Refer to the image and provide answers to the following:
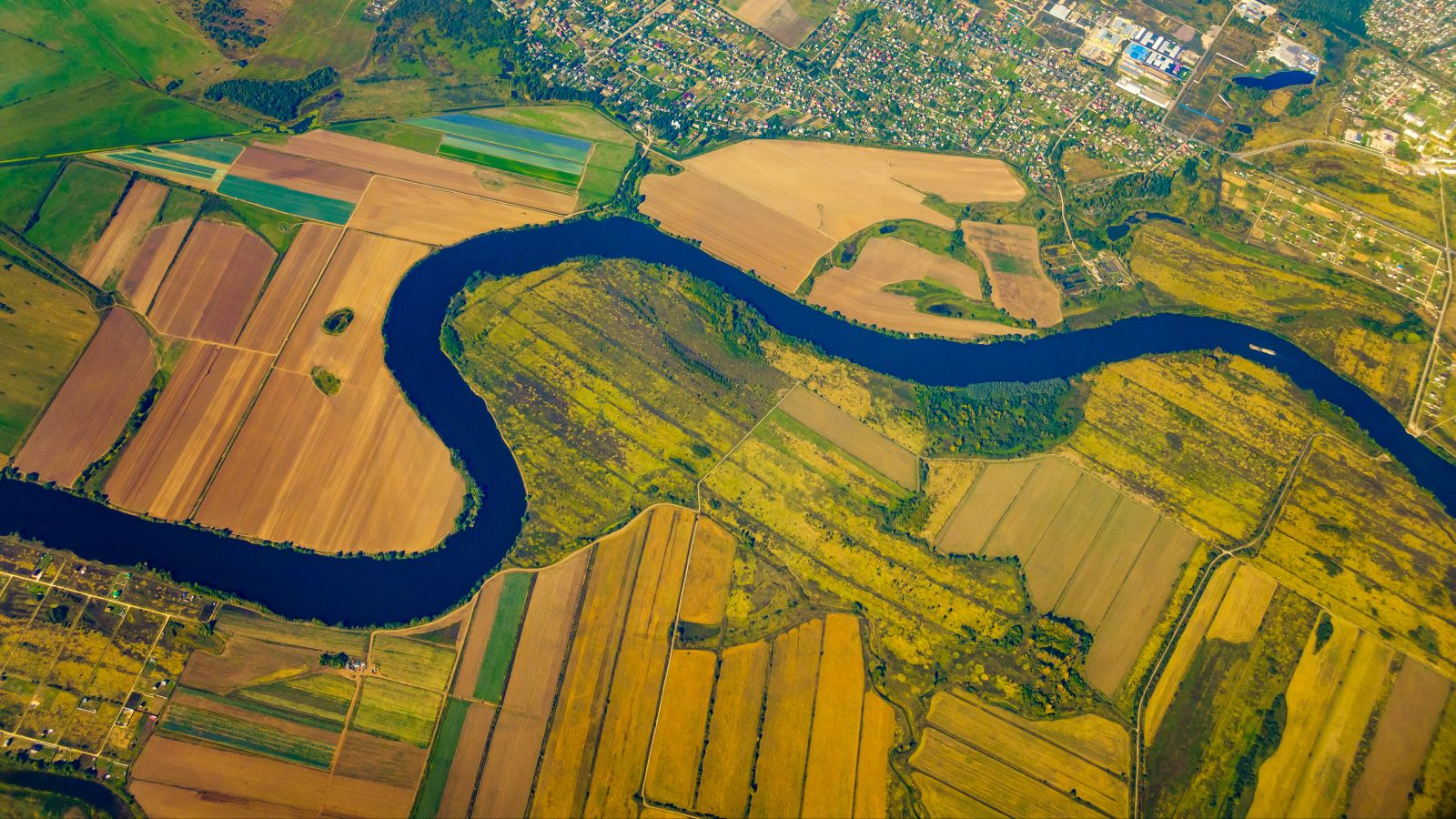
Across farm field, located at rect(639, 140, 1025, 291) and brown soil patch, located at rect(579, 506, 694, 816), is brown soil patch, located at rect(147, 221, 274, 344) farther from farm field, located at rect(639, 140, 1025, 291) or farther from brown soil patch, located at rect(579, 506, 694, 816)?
brown soil patch, located at rect(579, 506, 694, 816)

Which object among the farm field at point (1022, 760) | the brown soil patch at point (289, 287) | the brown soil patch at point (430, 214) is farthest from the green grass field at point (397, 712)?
the brown soil patch at point (430, 214)

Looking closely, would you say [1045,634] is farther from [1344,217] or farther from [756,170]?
[1344,217]

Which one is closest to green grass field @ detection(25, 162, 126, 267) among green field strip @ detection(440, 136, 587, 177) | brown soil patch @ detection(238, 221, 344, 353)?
brown soil patch @ detection(238, 221, 344, 353)

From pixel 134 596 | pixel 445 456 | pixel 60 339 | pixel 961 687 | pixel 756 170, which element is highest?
pixel 756 170

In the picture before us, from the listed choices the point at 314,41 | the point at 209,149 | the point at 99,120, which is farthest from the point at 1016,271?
the point at 99,120

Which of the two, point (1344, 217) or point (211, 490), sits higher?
point (1344, 217)

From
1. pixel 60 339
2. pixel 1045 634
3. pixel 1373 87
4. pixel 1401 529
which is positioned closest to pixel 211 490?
pixel 60 339
